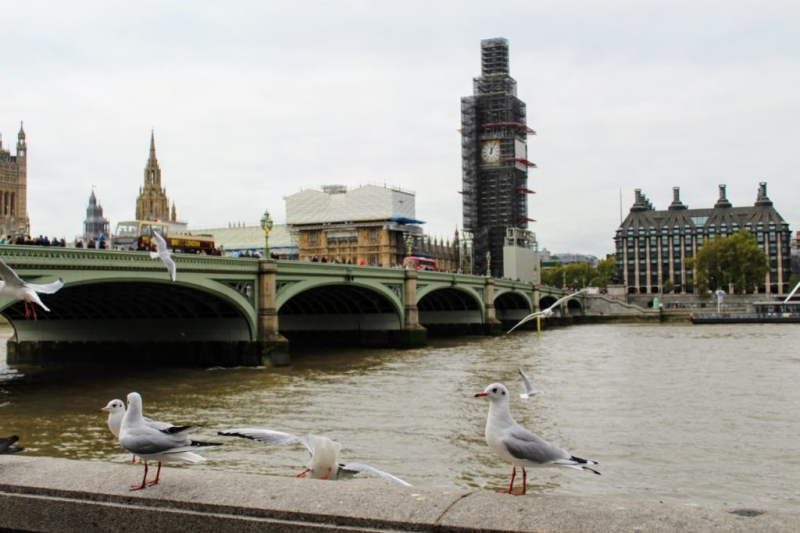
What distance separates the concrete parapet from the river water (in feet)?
1.46

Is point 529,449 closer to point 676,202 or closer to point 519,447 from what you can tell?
point 519,447

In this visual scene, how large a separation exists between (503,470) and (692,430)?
5143mm

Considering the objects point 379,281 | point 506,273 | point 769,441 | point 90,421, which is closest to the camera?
point 769,441

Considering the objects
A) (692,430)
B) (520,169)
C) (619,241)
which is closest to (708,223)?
(619,241)

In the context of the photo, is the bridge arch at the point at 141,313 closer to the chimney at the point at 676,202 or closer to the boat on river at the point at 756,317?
the boat on river at the point at 756,317

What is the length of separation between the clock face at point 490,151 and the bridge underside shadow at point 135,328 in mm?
83418

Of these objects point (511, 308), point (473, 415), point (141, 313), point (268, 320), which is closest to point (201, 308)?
point (268, 320)

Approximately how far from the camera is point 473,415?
57.8ft

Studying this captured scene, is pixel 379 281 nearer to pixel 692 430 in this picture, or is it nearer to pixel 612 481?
pixel 692 430

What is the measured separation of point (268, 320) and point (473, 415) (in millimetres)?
13113

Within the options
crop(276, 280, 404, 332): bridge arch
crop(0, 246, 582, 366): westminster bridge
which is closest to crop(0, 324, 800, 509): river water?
crop(0, 246, 582, 366): westminster bridge

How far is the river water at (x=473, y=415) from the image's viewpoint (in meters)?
11.7

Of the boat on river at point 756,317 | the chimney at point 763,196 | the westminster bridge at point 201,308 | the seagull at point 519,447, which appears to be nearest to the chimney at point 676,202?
the chimney at point 763,196

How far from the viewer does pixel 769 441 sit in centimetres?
1420
